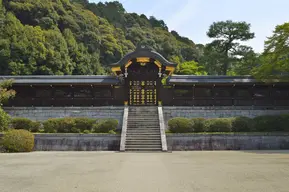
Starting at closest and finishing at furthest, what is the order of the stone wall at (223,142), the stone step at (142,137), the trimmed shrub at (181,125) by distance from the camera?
the stone wall at (223,142), the stone step at (142,137), the trimmed shrub at (181,125)

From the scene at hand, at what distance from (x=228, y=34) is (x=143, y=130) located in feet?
79.5

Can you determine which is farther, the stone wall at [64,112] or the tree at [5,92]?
the stone wall at [64,112]

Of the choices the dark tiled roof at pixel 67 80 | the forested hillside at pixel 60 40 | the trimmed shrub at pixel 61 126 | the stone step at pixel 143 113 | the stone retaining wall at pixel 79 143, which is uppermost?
the forested hillside at pixel 60 40

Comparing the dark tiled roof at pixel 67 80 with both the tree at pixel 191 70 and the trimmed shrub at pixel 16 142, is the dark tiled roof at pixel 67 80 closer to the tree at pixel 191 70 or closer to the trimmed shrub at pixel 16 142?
the trimmed shrub at pixel 16 142

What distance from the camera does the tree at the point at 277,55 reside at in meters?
19.7

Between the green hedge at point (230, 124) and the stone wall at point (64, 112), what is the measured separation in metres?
5.81

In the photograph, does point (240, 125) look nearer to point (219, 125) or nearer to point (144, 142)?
point (219, 125)

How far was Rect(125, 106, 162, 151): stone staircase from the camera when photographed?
691 inches

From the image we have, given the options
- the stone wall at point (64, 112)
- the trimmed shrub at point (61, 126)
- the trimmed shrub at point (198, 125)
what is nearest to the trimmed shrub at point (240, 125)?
the trimmed shrub at point (198, 125)

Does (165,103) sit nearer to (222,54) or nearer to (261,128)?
(261,128)

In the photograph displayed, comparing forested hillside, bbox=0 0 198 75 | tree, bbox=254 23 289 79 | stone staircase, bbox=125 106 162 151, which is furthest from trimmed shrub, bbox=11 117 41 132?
forested hillside, bbox=0 0 198 75

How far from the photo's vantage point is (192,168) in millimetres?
9883

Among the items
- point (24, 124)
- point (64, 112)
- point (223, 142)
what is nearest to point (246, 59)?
point (223, 142)

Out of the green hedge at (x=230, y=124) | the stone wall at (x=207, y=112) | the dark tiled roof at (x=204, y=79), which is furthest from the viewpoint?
the dark tiled roof at (x=204, y=79)
